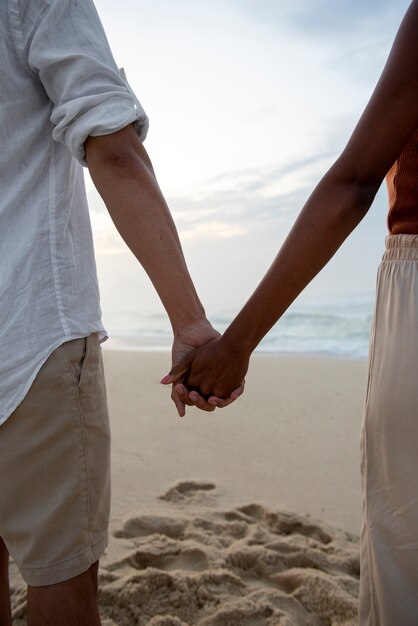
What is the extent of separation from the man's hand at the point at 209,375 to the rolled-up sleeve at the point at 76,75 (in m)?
0.70

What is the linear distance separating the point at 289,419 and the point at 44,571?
4.16 meters

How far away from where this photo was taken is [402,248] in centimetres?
148

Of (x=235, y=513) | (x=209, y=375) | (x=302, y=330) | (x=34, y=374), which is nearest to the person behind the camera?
(x=34, y=374)

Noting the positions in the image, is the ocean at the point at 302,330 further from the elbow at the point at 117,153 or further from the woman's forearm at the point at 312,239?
the elbow at the point at 117,153

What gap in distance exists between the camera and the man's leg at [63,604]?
4.62 feet

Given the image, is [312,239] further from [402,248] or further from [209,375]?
[209,375]

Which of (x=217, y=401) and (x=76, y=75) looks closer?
(x=76, y=75)

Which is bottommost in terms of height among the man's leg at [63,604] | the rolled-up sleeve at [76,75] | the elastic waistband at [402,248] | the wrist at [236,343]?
the man's leg at [63,604]

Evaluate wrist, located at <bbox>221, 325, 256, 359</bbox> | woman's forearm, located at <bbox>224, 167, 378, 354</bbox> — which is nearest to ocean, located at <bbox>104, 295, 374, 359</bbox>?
wrist, located at <bbox>221, 325, 256, 359</bbox>

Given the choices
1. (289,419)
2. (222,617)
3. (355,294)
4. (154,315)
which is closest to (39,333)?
(222,617)

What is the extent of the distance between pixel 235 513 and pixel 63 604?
2.16 meters


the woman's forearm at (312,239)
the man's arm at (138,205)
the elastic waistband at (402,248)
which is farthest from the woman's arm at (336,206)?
the man's arm at (138,205)

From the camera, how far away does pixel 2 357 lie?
138 cm

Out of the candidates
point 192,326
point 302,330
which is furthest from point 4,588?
point 302,330
